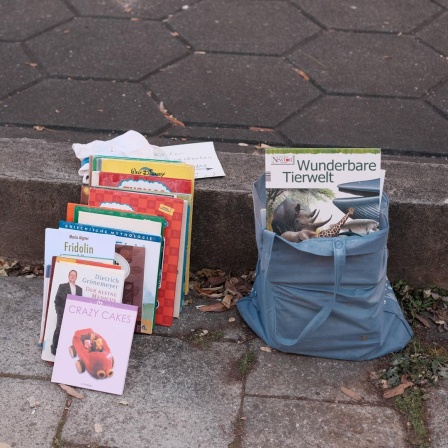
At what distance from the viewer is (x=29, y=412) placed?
2410 millimetres

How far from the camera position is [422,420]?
2.42 metres

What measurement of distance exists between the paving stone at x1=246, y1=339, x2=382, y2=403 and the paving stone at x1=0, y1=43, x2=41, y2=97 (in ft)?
5.61

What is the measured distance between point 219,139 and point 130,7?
132 centimetres

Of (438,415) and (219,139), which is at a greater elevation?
(219,139)

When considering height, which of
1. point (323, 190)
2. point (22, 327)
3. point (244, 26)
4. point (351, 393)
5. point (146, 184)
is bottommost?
point (22, 327)

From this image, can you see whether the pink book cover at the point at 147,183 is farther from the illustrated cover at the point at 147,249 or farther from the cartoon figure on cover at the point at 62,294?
the cartoon figure on cover at the point at 62,294

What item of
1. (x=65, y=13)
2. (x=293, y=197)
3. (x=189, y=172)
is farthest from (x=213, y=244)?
(x=65, y=13)

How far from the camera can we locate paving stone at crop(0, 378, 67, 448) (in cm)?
232

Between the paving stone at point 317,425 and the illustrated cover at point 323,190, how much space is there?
52 centimetres

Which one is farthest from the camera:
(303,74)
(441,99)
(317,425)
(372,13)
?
(372,13)

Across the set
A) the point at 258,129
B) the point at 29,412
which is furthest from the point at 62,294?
the point at 258,129

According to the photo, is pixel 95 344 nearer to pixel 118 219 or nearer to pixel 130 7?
pixel 118 219

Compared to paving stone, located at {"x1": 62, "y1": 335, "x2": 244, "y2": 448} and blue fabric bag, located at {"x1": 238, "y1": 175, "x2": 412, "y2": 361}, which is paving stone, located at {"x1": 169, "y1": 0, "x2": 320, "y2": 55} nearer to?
blue fabric bag, located at {"x1": 238, "y1": 175, "x2": 412, "y2": 361}

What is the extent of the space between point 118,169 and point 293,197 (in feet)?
2.09
